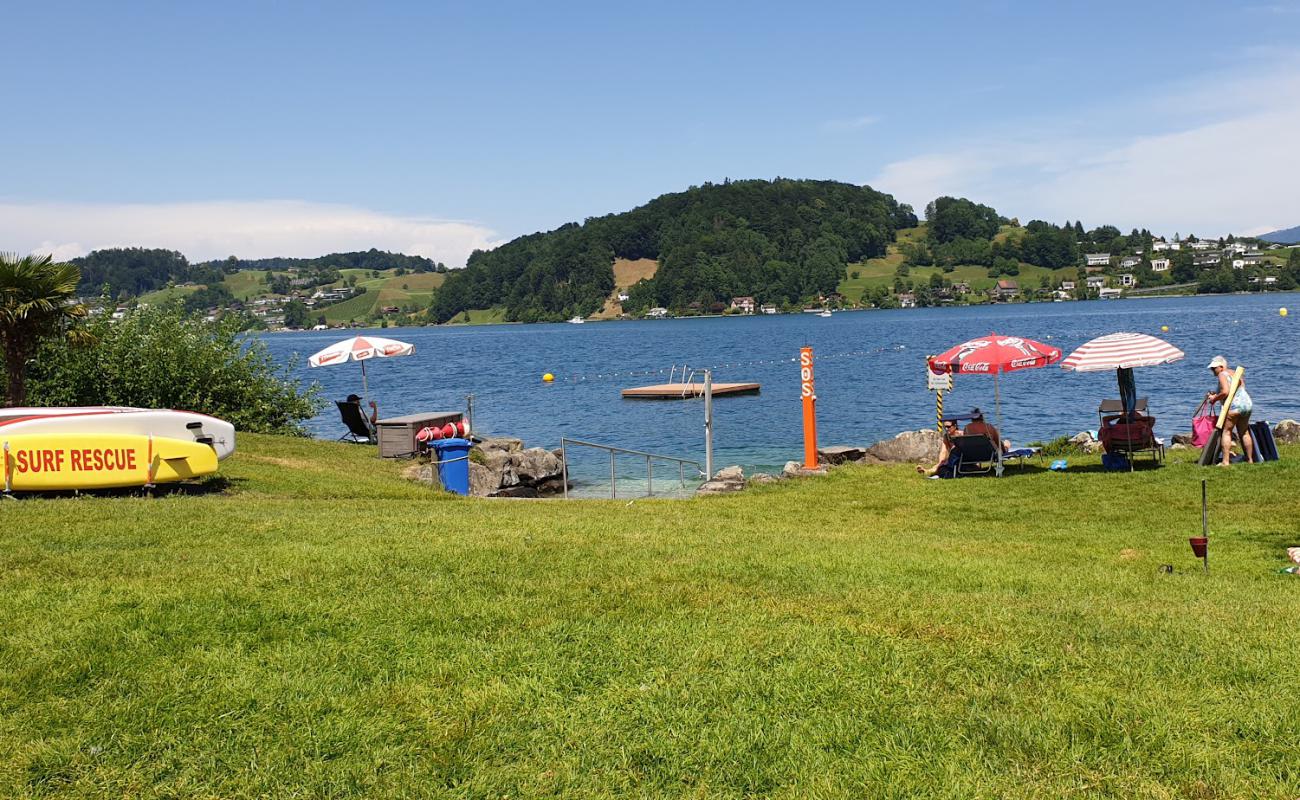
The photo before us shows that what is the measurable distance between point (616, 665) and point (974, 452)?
13172mm

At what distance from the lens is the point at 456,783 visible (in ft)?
15.1

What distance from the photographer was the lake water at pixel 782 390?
34562 mm

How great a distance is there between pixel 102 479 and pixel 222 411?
12494mm

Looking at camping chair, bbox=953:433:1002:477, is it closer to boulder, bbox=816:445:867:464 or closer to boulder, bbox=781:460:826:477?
boulder, bbox=781:460:826:477

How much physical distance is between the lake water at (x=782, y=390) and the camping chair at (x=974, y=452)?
8.89 meters

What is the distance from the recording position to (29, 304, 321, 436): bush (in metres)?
22.3

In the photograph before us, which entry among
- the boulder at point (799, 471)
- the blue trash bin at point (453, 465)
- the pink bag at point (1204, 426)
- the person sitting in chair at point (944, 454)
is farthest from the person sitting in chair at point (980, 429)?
the blue trash bin at point (453, 465)

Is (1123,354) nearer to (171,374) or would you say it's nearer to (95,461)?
(95,461)

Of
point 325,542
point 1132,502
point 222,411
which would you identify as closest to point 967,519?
point 1132,502

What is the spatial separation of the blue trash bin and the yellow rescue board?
197 inches

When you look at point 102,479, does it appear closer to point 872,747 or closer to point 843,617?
point 843,617

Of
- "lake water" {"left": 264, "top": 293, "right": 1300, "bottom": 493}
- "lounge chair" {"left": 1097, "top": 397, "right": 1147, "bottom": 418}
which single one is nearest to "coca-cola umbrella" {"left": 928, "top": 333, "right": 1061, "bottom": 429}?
"lounge chair" {"left": 1097, "top": 397, "right": 1147, "bottom": 418}

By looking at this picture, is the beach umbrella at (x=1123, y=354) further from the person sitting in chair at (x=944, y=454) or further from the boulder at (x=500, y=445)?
the boulder at (x=500, y=445)

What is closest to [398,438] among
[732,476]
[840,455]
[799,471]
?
[732,476]
